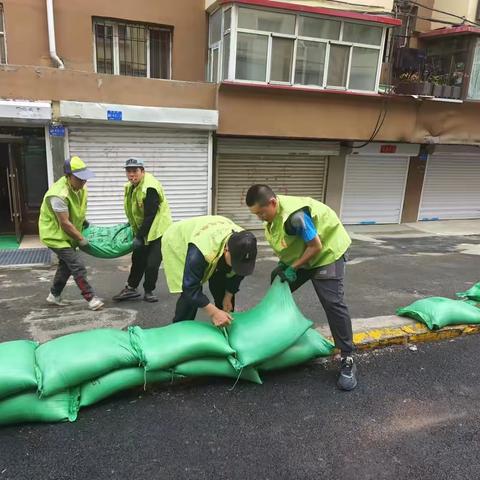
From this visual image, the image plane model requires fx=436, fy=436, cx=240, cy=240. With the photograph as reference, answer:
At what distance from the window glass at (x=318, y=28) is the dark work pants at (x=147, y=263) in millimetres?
6110

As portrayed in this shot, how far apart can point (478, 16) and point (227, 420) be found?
11.9m

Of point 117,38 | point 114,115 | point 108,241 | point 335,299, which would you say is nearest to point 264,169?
point 114,115

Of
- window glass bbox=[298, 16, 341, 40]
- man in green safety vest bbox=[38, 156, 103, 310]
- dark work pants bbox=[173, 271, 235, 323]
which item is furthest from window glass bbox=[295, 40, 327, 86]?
dark work pants bbox=[173, 271, 235, 323]

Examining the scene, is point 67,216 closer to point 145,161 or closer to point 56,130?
point 56,130

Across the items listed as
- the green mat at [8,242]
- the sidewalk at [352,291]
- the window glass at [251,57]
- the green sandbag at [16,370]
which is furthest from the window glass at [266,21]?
the green sandbag at [16,370]

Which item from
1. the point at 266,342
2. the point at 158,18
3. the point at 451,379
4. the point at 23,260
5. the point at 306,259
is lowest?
the point at 23,260

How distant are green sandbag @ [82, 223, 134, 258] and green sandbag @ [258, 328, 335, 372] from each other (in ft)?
7.05

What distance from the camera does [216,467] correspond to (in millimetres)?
2416

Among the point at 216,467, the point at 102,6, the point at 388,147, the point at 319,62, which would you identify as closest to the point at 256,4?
the point at 319,62

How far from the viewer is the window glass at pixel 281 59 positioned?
28.4ft

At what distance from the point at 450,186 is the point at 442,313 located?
9.69m

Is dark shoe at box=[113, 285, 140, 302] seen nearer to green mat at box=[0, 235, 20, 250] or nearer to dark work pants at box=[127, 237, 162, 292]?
dark work pants at box=[127, 237, 162, 292]

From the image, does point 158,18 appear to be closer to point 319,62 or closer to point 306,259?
point 319,62

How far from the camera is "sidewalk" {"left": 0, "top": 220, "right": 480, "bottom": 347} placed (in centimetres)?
426
